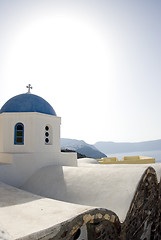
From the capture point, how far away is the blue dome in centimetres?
829

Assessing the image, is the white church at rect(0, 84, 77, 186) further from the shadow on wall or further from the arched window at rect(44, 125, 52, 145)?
the shadow on wall

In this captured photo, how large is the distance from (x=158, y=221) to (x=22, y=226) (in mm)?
5522

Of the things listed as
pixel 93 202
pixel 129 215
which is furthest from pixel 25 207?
pixel 129 215

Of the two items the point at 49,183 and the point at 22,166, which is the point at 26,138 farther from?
the point at 49,183

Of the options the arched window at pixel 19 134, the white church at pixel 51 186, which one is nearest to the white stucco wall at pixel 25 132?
the white church at pixel 51 186

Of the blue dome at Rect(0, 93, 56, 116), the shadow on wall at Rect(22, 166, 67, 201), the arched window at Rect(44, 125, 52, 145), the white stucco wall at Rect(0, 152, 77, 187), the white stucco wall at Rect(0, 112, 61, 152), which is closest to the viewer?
the shadow on wall at Rect(22, 166, 67, 201)

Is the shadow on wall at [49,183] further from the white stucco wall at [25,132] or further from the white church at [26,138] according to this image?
the white stucco wall at [25,132]


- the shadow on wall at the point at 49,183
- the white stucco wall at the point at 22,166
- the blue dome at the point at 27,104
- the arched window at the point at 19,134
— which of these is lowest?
the shadow on wall at the point at 49,183

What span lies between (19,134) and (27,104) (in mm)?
1345

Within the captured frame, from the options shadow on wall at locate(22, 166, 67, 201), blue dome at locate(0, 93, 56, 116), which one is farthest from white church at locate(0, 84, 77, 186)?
shadow on wall at locate(22, 166, 67, 201)

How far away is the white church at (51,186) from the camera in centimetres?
318

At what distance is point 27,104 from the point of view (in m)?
8.34

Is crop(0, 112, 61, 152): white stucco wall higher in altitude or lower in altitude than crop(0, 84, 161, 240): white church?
higher

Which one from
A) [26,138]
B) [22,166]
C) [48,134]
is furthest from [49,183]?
[48,134]
